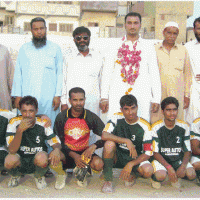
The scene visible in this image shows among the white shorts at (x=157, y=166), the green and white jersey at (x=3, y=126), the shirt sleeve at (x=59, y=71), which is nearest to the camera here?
the white shorts at (x=157, y=166)

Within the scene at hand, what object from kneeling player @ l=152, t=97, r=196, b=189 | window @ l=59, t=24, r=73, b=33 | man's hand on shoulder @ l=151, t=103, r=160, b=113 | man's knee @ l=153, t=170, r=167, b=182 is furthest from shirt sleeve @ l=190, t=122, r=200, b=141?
window @ l=59, t=24, r=73, b=33

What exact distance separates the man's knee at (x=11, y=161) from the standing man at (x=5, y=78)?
118 centimetres

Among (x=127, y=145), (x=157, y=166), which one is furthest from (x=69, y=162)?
(x=157, y=166)

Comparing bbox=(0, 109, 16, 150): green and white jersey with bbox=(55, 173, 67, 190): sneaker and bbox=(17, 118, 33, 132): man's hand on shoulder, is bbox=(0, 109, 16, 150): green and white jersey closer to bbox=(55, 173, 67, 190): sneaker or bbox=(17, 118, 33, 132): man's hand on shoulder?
bbox=(17, 118, 33, 132): man's hand on shoulder

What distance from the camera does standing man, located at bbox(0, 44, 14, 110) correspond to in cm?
429

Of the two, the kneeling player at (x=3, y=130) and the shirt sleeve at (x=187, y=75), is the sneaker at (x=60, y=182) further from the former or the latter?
the shirt sleeve at (x=187, y=75)

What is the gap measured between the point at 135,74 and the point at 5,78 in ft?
6.35

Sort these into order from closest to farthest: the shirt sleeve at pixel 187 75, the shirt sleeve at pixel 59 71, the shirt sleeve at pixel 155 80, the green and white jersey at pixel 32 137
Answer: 1. the green and white jersey at pixel 32 137
2. the shirt sleeve at pixel 155 80
3. the shirt sleeve at pixel 59 71
4. the shirt sleeve at pixel 187 75

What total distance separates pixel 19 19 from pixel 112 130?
2333cm

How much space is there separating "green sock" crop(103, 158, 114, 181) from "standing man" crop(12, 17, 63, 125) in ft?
3.85

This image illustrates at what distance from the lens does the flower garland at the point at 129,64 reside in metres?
4.00

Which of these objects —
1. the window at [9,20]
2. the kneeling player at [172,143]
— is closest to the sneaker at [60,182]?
the kneeling player at [172,143]

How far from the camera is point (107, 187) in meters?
3.29

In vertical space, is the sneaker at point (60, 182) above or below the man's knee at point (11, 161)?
below
